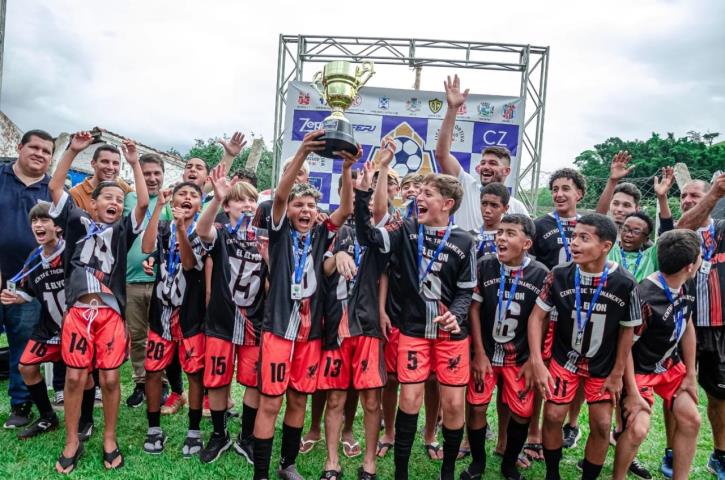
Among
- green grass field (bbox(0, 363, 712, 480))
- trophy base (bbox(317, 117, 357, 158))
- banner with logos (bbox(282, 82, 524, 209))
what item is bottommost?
green grass field (bbox(0, 363, 712, 480))

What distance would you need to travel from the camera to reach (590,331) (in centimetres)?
314

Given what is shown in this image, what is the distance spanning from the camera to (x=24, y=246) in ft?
13.6

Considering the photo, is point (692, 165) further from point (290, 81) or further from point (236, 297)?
point (236, 297)

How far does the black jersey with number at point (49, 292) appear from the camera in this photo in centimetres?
370

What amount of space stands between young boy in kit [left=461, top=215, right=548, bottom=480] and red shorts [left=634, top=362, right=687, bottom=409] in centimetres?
77

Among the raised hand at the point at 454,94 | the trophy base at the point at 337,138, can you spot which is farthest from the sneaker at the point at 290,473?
the raised hand at the point at 454,94

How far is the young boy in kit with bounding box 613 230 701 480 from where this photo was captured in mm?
3168

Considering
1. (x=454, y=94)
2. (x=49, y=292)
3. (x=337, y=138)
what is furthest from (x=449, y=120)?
(x=49, y=292)

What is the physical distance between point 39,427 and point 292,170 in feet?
9.71

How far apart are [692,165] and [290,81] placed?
2335 centimetres

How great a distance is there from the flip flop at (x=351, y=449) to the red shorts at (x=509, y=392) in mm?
974

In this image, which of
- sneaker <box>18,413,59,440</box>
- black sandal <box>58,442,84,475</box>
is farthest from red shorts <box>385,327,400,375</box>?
sneaker <box>18,413,59,440</box>

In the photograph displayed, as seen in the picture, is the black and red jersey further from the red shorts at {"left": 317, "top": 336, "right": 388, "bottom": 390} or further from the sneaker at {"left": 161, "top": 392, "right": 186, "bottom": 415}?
the sneaker at {"left": 161, "top": 392, "right": 186, "bottom": 415}

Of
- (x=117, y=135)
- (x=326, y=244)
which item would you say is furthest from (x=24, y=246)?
(x=117, y=135)
